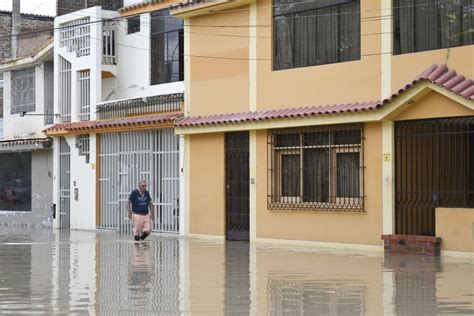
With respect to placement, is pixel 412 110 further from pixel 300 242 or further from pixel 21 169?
pixel 21 169

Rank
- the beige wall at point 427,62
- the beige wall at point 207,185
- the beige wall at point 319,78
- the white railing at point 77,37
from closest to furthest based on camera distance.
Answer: the beige wall at point 427,62
the beige wall at point 319,78
the beige wall at point 207,185
the white railing at point 77,37

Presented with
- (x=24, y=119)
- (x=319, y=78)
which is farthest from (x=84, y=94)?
(x=319, y=78)

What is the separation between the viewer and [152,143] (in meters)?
28.8

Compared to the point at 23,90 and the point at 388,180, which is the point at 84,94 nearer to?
the point at 23,90

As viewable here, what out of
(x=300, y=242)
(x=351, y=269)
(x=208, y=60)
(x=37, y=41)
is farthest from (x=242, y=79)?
(x=37, y=41)

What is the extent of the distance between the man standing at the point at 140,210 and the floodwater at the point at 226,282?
5.54 feet

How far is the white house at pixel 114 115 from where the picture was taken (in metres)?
28.3

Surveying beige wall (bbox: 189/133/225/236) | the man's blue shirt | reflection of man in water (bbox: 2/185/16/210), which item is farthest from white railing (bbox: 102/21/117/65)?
reflection of man in water (bbox: 2/185/16/210)

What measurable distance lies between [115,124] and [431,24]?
39.5ft

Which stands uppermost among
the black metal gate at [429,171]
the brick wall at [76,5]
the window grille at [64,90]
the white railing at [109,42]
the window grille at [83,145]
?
the brick wall at [76,5]

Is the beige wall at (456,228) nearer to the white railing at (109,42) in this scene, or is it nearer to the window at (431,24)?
the window at (431,24)

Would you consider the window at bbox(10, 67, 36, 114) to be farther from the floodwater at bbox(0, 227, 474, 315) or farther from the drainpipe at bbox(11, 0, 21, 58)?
the floodwater at bbox(0, 227, 474, 315)

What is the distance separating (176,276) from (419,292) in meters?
4.33

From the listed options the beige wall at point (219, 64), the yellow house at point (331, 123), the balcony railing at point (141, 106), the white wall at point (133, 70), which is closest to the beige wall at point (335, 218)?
the yellow house at point (331, 123)
